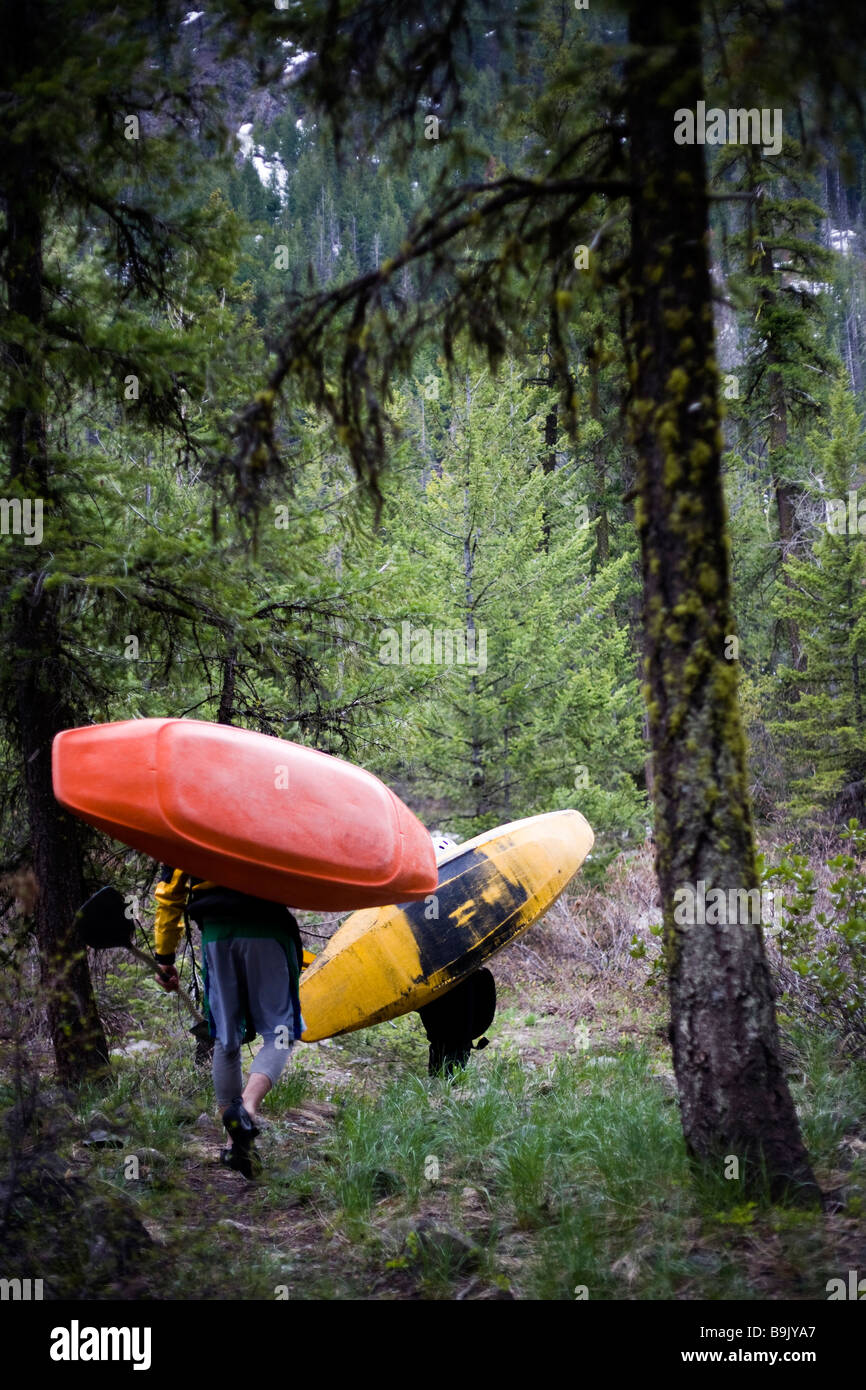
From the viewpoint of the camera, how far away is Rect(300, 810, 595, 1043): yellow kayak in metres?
6.37

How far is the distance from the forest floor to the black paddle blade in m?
0.81

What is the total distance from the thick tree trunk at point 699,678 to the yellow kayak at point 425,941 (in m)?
3.02

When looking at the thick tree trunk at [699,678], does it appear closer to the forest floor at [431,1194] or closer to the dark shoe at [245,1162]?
the forest floor at [431,1194]

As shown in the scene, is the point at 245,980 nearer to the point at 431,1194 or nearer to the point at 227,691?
the point at 431,1194

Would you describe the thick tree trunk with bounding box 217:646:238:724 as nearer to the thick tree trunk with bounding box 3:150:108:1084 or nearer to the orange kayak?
the thick tree trunk with bounding box 3:150:108:1084

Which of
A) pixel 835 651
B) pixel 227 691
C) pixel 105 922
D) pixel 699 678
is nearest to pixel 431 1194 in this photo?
pixel 105 922

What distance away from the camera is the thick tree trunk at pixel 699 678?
3434 mm

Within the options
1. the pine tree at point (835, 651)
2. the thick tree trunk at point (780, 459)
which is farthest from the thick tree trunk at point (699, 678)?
the thick tree trunk at point (780, 459)

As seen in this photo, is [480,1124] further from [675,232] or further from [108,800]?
[675,232]

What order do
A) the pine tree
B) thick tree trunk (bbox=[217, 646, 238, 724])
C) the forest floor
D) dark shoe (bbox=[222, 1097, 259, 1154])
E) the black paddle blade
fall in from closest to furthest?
1. the forest floor
2. dark shoe (bbox=[222, 1097, 259, 1154])
3. the black paddle blade
4. thick tree trunk (bbox=[217, 646, 238, 724])
5. the pine tree

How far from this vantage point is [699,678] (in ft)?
11.4

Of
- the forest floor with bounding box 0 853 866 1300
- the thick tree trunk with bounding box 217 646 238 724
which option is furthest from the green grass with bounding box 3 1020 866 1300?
the thick tree trunk with bounding box 217 646 238 724

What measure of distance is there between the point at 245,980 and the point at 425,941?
1895mm
